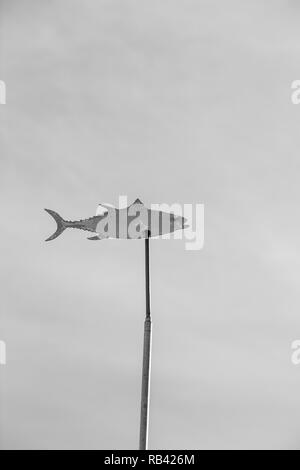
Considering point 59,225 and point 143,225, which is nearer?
point 143,225

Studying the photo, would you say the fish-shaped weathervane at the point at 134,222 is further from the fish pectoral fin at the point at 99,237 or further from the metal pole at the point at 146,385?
the metal pole at the point at 146,385

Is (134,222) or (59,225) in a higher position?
(59,225)

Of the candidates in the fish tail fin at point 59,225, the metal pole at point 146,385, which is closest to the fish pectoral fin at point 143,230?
the metal pole at point 146,385

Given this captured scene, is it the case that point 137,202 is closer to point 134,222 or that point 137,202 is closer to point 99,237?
point 134,222

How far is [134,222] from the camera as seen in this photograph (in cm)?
3419

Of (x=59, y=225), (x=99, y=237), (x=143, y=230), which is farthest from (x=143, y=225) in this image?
(x=59, y=225)

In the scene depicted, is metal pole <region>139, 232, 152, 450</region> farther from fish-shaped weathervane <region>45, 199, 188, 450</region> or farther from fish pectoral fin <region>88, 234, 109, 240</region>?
fish pectoral fin <region>88, 234, 109, 240</region>

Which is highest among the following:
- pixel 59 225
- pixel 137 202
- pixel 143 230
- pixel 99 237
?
pixel 59 225

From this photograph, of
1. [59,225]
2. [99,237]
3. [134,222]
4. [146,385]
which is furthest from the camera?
[59,225]

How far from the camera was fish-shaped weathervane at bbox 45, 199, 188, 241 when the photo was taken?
34.2 metres

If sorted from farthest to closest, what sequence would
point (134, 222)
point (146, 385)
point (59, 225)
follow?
point (59, 225)
point (134, 222)
point (146, 385)
